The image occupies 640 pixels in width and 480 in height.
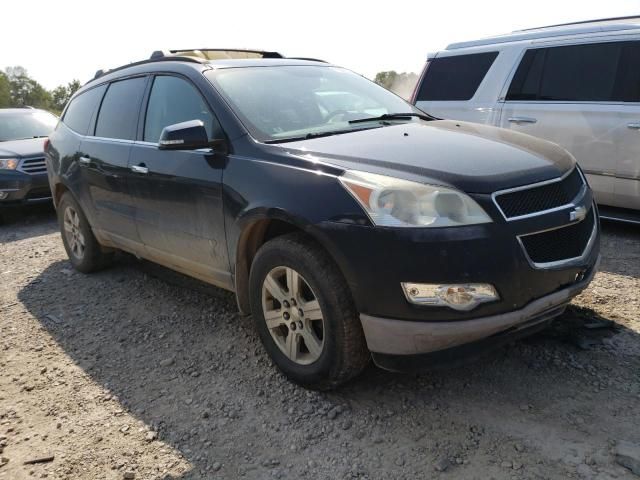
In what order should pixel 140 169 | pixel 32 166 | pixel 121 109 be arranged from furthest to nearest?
pixel 32 166 → pixel 121 109 → pixel 140 169

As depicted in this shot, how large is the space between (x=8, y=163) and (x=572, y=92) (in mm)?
7482

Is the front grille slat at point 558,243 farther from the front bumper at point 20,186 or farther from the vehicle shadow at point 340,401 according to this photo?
the front bumper at point 20,186

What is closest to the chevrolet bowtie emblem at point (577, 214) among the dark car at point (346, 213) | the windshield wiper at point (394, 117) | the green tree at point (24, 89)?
the dark car at point (346, 213)

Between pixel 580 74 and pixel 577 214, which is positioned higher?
pixel 580 74

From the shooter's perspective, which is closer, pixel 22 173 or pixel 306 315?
pixel 306 315

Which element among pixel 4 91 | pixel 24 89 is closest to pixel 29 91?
pixel 24 89

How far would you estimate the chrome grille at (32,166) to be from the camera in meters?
8.37

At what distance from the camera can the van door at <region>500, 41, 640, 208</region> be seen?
17.1 feet

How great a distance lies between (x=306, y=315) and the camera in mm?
2934

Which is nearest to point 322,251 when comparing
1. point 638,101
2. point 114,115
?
point 114,115

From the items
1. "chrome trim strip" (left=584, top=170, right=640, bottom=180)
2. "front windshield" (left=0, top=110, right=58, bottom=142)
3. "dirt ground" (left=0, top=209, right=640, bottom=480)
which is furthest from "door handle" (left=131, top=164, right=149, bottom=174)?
"front windshield" (left=0, top=110, right=58, bottom=142)

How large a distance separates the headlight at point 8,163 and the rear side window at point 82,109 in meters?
3.18

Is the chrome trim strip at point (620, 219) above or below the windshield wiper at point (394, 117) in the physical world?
below

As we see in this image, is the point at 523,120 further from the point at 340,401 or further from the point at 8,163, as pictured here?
the point at 8,163
